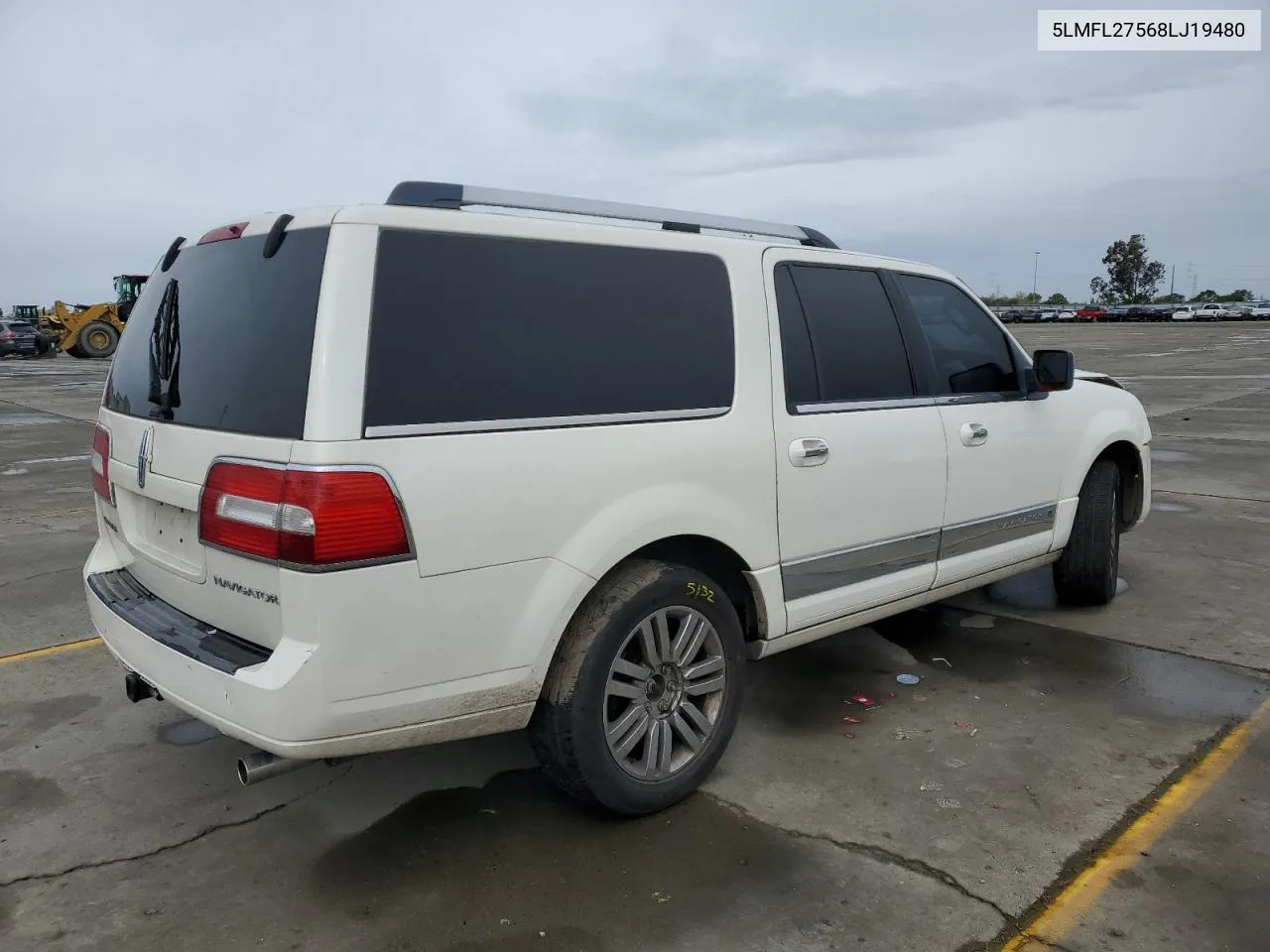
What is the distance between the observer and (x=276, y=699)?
8.18 feet

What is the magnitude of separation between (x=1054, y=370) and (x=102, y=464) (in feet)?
13.1

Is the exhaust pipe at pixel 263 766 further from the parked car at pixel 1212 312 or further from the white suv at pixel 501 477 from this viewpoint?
the parked car at pixel 1212 312

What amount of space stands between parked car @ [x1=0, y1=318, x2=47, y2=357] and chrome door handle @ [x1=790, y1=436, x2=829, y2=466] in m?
41.1

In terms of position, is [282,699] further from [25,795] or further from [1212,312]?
[1212,312]

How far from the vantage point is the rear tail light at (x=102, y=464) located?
3.41 meters

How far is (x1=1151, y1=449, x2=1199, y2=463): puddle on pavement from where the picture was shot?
10383 millimetres

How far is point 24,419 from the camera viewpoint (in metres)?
16.0

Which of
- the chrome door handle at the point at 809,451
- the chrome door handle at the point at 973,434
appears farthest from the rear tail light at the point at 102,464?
the chrome door handle at the point at 973,434

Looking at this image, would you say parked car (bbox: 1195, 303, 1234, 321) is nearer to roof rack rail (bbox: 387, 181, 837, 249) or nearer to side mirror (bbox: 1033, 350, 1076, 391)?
side mirror (bbox: 1033, 350, 1076, 391)

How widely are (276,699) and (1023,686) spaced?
3.17 meters

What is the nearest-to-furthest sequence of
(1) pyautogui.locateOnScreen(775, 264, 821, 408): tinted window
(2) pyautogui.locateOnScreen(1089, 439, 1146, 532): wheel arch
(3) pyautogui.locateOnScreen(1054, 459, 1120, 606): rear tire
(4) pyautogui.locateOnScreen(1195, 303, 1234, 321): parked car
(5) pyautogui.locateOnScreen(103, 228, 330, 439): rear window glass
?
(5) pyautogui.locateOnScreen(103, 228, 330, 439): rear window glass → (1) pyautogui.locateOnScreen(775, 264, 821, 408): tinted window → (3) pyautogui.locateOnScreen(1054, 459, 1120, 606): rear tire → (2) pyautogui.locateOnScreen(1089, 439, 1146, 532): wheel arch → (4) pyautogui.locateOnScreen(1195, 303, 1234, 321): parked car

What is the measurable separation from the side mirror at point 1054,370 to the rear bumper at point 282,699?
10.0ft

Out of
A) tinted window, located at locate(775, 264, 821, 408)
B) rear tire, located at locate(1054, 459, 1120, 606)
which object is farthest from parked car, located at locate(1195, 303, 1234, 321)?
tinted window, located at locate(775, 264, 821, 408)

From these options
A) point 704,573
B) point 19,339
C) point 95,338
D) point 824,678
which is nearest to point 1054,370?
point 824,678
